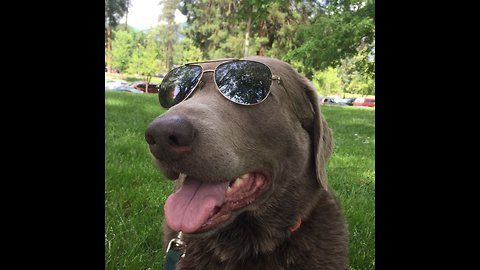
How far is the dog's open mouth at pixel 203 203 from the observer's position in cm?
207

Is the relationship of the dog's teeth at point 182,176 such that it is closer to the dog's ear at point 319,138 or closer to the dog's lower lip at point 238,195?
the dog's lower lip at point 238,195

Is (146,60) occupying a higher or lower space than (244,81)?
lower

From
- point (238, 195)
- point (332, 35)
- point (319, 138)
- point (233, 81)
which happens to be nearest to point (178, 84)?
point (233, 81)

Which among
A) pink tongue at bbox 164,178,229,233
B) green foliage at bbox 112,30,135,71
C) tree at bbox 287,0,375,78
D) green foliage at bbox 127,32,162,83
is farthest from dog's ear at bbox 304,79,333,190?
green foliage at bbox 112,30,135,71

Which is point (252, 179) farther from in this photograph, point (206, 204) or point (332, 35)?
point (332, 35)

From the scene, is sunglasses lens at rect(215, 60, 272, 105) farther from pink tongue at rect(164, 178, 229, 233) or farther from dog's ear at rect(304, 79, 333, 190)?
pink tongue at rect(164, 178, 229, 233)

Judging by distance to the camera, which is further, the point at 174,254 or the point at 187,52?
the point at 187,52

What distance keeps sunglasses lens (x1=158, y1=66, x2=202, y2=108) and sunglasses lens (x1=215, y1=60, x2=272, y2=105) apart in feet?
0.62

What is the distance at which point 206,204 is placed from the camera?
6.87 feet

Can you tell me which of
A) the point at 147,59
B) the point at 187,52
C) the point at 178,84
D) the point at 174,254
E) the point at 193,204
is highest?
the point at 187,52

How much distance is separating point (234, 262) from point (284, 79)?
1214 mm

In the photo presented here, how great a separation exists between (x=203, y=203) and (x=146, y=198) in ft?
7.81
